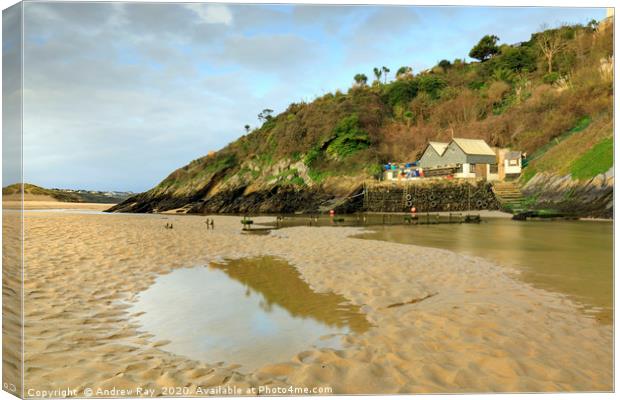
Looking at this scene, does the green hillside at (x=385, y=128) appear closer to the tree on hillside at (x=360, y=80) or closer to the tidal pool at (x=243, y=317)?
the tree on hillside at (x=360, y=80)

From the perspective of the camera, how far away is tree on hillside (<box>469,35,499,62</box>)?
77.8 metres

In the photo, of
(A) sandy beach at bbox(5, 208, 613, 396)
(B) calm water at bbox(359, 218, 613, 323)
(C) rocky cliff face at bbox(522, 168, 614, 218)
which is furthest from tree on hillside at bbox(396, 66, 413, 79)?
(A) sandy beach at bbox(5, 208, 613, 396)

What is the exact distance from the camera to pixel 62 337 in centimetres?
512

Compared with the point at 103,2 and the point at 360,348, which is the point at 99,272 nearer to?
the point at 103,2

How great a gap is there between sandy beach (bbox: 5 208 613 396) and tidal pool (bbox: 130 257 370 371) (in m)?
0.26

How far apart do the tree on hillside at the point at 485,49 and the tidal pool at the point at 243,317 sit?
286 feet

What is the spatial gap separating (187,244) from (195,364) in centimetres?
1237

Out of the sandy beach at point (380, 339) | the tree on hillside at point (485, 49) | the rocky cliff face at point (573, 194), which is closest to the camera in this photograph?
the sandy beach at point (380, 339)

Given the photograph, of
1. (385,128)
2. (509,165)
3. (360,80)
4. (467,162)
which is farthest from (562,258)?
(360,80)

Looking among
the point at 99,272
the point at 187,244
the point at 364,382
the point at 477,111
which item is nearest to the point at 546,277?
the point at 364,382

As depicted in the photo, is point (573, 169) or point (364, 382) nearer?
point (364, 382)

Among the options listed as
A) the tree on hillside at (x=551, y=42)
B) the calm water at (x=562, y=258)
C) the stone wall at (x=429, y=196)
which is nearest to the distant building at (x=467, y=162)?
the stone wall at (x=429, y=196)

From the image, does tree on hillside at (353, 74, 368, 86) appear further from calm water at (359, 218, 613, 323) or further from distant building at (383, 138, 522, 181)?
calm water at (359, 218, 613, 323)

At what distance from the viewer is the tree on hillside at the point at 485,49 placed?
77831 millimetres
